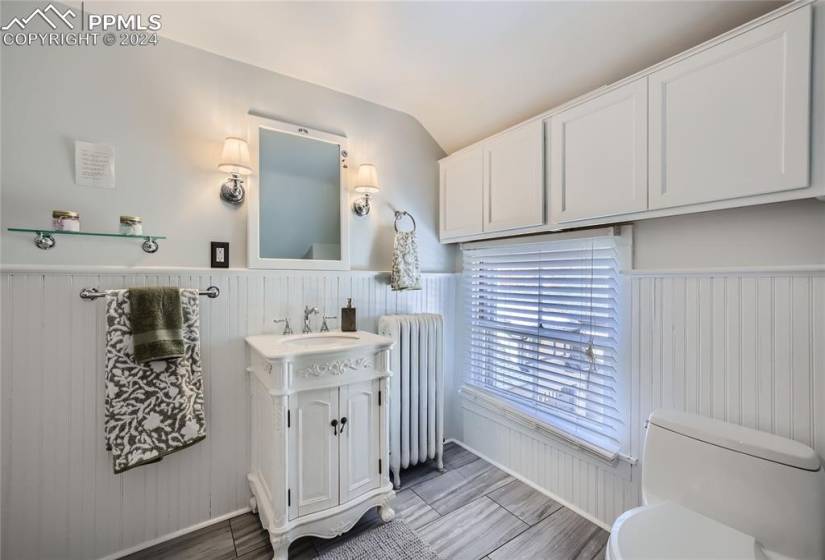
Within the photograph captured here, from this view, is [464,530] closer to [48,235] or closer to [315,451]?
[315,451]

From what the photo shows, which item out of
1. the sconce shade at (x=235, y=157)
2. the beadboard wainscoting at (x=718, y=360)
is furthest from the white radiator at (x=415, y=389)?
the sconce shade at (x=235, y=157)

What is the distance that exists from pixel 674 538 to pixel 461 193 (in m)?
1.97

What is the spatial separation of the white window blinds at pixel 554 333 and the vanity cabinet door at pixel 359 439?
97 centimetres

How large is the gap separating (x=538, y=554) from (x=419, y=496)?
67cm

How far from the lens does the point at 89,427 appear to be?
1492 millimetres

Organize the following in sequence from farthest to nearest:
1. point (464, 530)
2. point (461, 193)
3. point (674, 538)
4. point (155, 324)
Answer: point (461, 193) < point (464, 530) < point (155, 324) < point (674, 538)

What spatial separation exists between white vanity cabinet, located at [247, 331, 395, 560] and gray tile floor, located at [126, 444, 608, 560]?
13 centimetres

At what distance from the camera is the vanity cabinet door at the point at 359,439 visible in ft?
5.29

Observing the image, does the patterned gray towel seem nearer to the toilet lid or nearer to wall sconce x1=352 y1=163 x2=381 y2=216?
wall sconce x1=352 y1=163 x2=381 y2=216

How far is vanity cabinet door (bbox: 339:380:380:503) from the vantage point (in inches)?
63.5

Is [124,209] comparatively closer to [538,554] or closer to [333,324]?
[333,324]

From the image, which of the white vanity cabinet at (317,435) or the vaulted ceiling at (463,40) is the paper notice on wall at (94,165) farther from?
the white vanity cabinet at (317,435)

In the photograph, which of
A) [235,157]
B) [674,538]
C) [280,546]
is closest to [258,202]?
[235,157]

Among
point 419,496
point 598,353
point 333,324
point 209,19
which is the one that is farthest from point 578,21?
point 419,496
